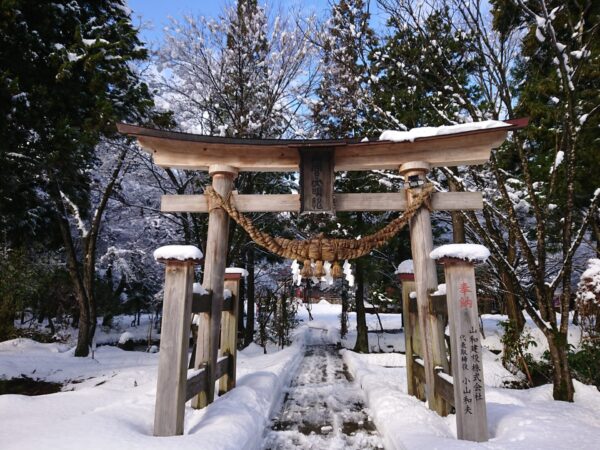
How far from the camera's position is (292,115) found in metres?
13.1

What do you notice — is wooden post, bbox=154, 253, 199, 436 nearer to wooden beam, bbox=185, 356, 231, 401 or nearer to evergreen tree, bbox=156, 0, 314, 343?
wooden beam, bbox=185, 356, 231, 401

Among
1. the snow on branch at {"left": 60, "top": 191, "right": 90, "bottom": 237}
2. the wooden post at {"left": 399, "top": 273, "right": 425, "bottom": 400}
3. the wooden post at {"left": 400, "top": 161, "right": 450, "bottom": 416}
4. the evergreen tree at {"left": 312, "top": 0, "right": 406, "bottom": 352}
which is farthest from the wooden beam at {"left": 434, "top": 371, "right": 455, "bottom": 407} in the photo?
the snow on branch at {"left": 60, "top": 191, "right": 90, "bottom": 237}

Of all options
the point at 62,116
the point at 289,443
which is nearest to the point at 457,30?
the point at 289,443

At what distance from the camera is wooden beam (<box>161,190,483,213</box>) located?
568cm

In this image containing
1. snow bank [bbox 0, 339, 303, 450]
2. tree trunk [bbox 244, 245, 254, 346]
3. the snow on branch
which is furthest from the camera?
tree trunk [bbox 244, 245, 254, 346]

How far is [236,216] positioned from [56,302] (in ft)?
56.4

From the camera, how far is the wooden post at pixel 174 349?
4.01 meters

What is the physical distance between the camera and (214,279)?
5645mm

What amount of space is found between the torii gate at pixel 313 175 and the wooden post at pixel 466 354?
1.48 meters

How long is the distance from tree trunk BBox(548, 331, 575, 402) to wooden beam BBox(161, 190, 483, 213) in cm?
301

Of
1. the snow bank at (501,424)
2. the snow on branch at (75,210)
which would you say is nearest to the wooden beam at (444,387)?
the snow bank at (501,424)

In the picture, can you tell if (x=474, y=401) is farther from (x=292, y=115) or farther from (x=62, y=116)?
(x=292, y=115)

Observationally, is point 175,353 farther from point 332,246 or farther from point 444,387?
point 444,387

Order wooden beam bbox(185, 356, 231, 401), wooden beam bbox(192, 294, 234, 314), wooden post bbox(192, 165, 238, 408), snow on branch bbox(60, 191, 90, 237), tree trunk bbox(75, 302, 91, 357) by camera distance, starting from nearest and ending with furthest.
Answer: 1. wooden beam bbox(185, 356, 231, 401)
2. wooden beam bbox(192, 294, 234, 314)
3. wooden post bbox(192, 165, 238, 408)
4. snow on branch bbox(60, 191, 90, 237)
5. tree trunk bbox(75, 302, 91, 357)
